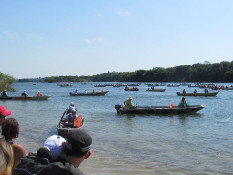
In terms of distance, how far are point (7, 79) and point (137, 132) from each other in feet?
148

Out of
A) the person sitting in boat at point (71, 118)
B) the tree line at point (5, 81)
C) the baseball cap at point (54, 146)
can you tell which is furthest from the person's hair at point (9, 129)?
the tree line at point (5, 81)

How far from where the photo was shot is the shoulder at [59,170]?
2.93m

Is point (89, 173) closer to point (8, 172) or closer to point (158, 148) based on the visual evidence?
point (158, 148)

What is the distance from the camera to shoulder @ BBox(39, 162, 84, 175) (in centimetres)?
293

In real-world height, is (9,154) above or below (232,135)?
above

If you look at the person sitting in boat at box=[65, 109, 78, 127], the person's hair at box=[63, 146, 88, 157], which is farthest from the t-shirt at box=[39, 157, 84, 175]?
the person sitting in boat at box=[65, 109, 78, 127]

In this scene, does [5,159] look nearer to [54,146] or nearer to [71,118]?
[54,146]

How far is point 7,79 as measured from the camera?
56.6 metres

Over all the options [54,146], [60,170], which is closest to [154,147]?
[54,146]

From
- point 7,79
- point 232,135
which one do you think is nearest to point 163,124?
point 232,135

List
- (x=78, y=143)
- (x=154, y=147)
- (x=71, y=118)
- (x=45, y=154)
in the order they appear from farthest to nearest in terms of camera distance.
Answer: (x=71, y=118), (x=154, y=147), (x=45, y=154), (x=78, y=143)

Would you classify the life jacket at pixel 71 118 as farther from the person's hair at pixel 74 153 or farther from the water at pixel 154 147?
the person's hair at pixel 74 153

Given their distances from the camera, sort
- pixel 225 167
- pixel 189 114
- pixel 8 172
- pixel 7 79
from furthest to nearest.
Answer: pixel 7 79, pixel 189 114, pixel 225 167, pixel 8 172

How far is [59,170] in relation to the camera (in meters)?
2.95
